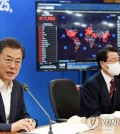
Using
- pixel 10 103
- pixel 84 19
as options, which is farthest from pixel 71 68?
pixel 10 103

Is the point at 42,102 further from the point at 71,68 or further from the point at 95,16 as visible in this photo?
the point at 95,16

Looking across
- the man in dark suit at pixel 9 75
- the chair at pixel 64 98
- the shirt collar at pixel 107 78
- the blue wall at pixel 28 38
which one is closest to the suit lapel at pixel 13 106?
the man in dark suit at pixel 9 75

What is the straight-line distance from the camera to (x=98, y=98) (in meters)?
3.80

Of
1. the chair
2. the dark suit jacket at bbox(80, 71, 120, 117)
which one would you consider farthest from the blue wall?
the dark suit jacket at bbox(80, 71, 120, 117)

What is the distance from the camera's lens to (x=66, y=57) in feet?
16.3

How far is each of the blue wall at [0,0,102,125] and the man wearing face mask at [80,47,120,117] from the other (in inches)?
63.9

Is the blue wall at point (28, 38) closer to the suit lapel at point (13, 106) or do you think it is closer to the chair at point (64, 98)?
A: the chair at point (64, 98)

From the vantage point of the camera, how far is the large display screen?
4.88 m

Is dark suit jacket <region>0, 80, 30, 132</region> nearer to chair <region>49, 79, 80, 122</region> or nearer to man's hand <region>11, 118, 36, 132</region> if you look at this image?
man's hand <region>11, 118, 36, 132</region>

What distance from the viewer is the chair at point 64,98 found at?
3.92 m

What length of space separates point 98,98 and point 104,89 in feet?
0.37

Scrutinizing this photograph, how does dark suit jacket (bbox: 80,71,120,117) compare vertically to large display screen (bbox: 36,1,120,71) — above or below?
below

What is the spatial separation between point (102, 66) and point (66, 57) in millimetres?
1144

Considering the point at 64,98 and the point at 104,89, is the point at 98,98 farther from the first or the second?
the point at 64,98
